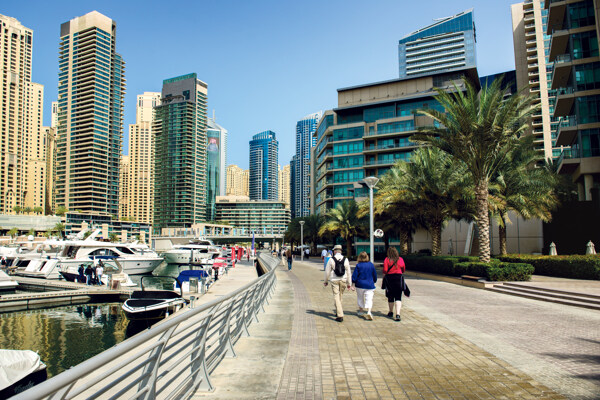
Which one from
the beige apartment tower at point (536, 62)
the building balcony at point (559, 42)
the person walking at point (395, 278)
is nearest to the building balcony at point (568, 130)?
the building balcony at point (559, 42)

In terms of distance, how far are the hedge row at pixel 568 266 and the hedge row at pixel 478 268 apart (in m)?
2.53

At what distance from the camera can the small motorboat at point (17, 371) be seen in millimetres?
5945

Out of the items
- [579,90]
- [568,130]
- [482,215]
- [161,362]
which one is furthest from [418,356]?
[579,90]

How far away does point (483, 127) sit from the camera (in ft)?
65.3

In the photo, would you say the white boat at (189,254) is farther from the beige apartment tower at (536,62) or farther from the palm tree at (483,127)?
the beige apartment tower at (536,62)

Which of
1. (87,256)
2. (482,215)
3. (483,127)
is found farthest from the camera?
(87,256)

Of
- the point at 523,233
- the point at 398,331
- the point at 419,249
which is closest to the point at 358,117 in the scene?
the point at 419,249

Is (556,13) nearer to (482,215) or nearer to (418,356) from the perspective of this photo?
(482,215)

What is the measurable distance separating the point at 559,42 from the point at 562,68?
336cm

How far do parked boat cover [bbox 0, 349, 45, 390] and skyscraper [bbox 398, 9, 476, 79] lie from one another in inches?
6684

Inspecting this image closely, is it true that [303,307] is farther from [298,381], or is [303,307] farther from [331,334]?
[298,381]

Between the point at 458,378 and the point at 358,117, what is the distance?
69.7 meters

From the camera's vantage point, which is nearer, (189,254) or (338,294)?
(338,294)

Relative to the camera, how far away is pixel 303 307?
12.1m
